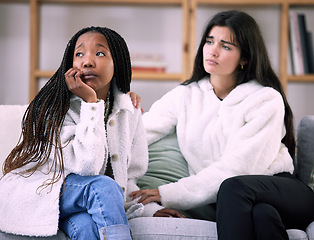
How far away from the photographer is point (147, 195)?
5.66ft

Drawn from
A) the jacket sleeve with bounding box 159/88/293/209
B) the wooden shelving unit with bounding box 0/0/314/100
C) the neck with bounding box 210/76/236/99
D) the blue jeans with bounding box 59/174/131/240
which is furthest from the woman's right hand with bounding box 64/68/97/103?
the wooden shelving unit with bounding box 0/0/314/100

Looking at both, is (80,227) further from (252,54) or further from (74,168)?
(252,54)

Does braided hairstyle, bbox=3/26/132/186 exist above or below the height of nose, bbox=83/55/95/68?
below

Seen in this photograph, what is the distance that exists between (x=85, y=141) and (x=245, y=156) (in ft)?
2.07

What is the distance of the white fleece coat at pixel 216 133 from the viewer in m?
1.78

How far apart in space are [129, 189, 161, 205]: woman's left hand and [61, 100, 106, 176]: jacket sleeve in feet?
0.84

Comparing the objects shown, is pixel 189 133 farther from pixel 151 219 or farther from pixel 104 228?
pixel 104 228

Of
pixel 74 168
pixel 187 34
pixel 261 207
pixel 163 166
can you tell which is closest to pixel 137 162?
pixel 163 166

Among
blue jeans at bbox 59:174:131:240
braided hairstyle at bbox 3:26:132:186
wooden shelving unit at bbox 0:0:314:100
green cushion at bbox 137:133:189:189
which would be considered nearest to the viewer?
blue jeans at bbox 59:174:131:240

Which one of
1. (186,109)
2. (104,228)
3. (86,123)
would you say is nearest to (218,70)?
(186,109)

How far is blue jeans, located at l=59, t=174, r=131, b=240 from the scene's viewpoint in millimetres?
1339

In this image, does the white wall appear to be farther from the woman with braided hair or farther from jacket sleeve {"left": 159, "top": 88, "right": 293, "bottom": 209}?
the woman with braided hair

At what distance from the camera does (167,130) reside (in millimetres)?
2012

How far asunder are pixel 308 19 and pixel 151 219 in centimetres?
223
